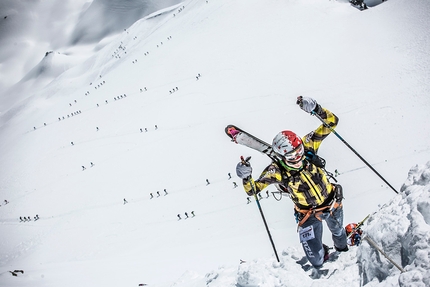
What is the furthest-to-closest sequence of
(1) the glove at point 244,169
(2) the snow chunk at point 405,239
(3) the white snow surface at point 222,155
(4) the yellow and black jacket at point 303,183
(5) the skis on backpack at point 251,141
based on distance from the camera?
(3) the white snow surface at point 222,155 → (5) the skis on backpack at point 251,141 → (1) the glove at point 244,169 → (4) the yellow and black jacket at point 303,183 → (2) the snow chunk at point 405,239

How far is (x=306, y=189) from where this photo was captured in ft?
18.5

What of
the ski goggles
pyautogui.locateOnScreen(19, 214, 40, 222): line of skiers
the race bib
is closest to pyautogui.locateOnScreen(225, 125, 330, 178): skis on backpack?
the ski goggles

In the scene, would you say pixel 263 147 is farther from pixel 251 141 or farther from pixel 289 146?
pixel 289 146

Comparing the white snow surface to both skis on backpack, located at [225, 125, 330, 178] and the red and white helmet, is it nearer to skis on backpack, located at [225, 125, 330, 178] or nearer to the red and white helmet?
skis on backpack, located at [225, 125, 330, 178]

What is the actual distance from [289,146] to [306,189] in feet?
3.45

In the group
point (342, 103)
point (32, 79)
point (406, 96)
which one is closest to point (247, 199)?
point (342, 103)

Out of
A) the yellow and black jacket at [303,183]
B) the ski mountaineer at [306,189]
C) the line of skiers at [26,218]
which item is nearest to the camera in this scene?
the ski mountaineer at [306,189]

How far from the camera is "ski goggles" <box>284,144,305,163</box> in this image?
5.29 meters

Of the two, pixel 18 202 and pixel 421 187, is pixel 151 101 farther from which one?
pixel 421 187

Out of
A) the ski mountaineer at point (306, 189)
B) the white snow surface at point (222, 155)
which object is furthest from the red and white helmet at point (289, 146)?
the white snow surface at point (222, 155)

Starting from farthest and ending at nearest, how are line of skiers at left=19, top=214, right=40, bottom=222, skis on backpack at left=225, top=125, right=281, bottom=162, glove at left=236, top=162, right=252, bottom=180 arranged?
line of skiers at left=19, top=214, right=40, bottom=222 → skis on backpack at left=225, top=125, right=281, bottom=162 → glove at left=236, top=162, right=252, bottom=180

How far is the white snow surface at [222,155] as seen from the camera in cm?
661

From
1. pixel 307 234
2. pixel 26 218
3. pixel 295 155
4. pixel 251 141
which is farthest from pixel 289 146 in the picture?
pixel 26 218

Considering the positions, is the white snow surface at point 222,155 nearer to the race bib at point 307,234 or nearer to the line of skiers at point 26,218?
the line of skiers at point 26,218
